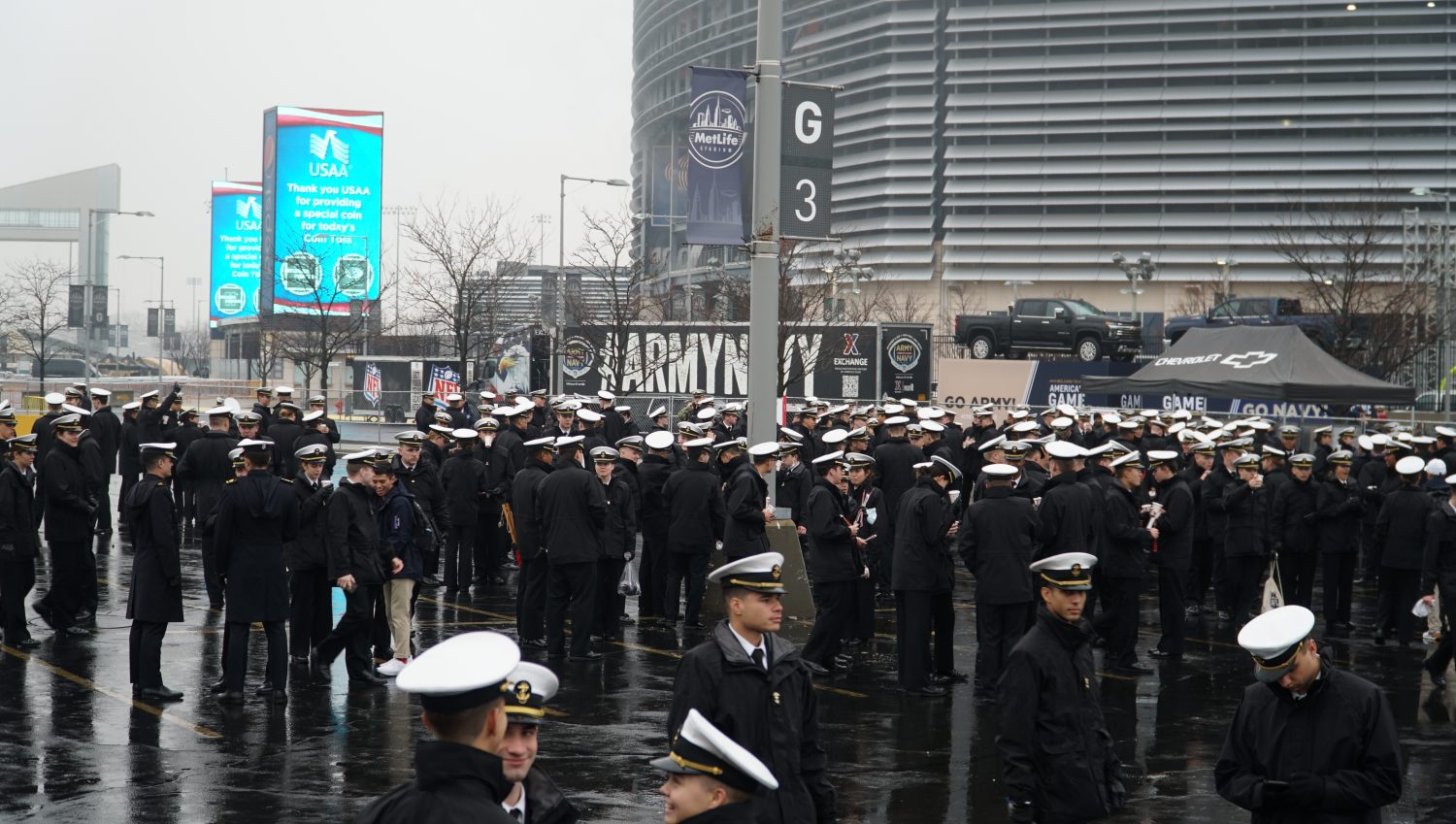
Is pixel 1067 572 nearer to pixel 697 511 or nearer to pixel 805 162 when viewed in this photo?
pixel 697 511

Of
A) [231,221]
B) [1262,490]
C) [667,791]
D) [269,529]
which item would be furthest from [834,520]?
[231,221]

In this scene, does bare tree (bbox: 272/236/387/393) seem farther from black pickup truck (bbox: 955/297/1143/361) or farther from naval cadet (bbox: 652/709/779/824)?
naval cadet (bbox: 652/709/779/824)

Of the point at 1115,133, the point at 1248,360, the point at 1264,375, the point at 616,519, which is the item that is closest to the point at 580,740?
the point at 616,519

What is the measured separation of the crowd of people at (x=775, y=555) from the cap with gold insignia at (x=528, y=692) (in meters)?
1.24

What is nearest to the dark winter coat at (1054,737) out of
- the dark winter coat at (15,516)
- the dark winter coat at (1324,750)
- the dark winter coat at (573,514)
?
the dark winter coat at (1324,750)

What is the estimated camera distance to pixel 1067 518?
40.5 ft

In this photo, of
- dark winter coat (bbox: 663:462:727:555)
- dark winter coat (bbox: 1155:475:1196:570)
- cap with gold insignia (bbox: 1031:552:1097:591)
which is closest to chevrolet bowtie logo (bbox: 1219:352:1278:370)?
dark winter coat (bbox: 1155:475:1196:570)

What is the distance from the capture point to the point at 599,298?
48.1m

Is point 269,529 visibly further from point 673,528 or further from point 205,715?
point 673,528

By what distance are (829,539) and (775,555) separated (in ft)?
21.3

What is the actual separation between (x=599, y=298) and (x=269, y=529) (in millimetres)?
37322

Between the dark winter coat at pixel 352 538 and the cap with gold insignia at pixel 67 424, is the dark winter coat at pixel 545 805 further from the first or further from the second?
the cap with gold insignia at pixel 67 424

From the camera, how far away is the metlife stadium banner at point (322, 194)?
66.6m

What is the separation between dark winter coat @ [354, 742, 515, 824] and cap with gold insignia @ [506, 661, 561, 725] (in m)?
0.53
